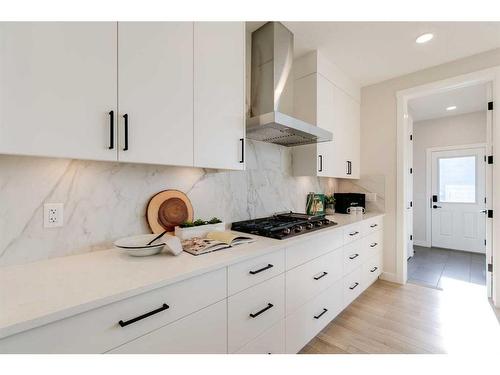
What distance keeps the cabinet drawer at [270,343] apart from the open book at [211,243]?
0.53m

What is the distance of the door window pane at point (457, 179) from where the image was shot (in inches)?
169

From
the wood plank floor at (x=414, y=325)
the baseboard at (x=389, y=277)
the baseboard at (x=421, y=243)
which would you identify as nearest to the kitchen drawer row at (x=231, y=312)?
the wood plank floor at (x=414, y=325)

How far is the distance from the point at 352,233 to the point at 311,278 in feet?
2.62

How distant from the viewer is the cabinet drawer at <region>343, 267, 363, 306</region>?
7.06ft

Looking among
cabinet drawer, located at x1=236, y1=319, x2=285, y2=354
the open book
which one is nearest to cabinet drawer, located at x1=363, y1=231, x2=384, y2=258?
cabinet drawer, located at x1=236, y1=319, x2=285, y2=354

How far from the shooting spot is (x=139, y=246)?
1.16 m

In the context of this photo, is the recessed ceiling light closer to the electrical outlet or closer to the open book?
the open book

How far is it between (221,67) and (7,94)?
1.02m

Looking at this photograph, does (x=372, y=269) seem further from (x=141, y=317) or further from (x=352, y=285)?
(x=141, y=317)

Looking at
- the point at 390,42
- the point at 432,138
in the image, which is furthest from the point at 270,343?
the point at 432,138

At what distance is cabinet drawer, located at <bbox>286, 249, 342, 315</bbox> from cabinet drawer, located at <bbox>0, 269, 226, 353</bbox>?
2.10 ft
